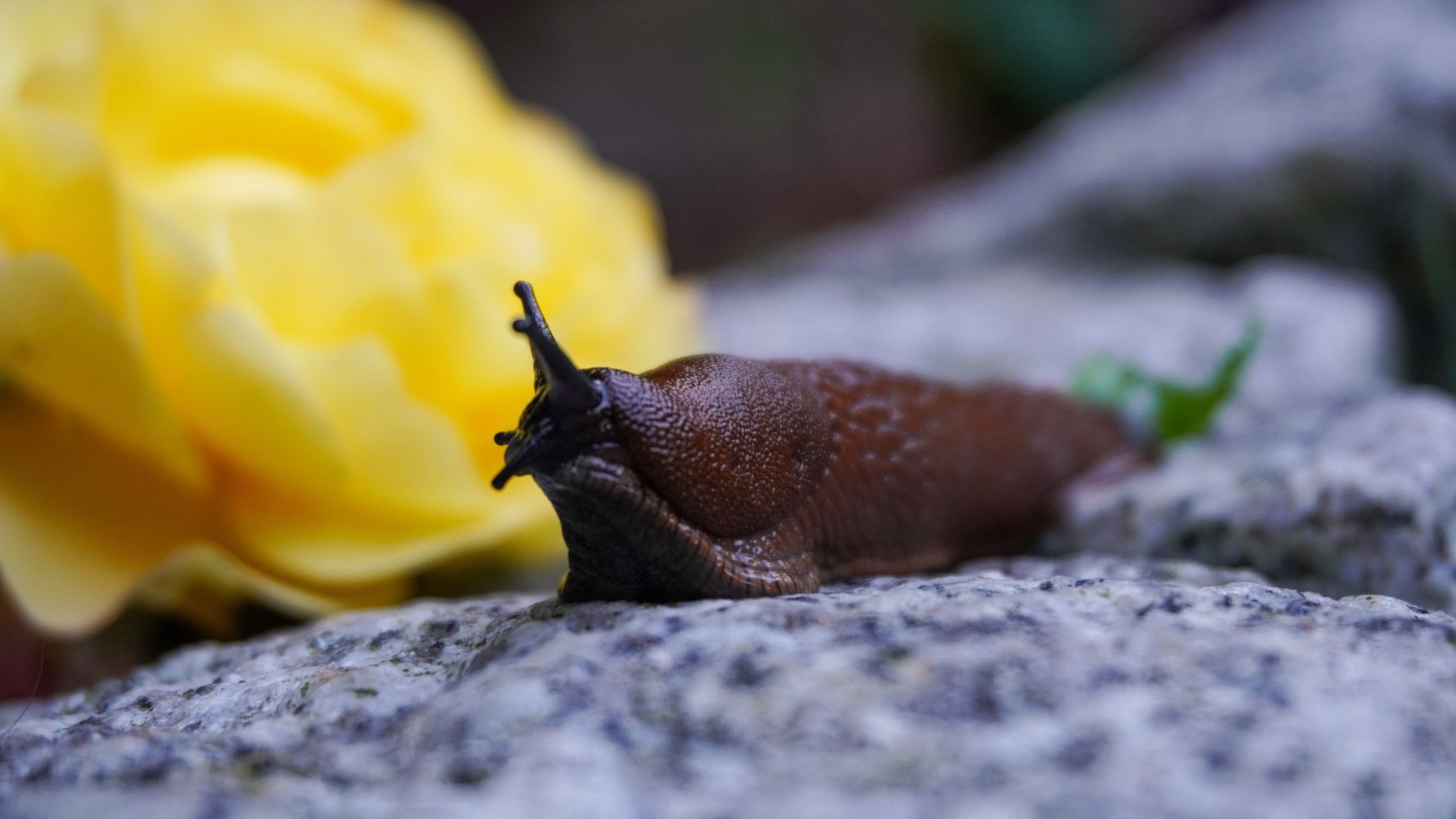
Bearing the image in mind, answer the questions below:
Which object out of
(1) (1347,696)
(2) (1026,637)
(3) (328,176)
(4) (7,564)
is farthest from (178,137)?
(1) (1347,696)

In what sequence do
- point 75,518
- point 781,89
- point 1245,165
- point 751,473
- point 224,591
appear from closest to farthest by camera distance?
point 751,473, point 75,518, point 224,591, point 1245,165, point 781,89

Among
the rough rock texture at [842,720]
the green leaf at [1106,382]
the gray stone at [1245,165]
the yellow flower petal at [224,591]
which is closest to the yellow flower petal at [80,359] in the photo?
the yellow flower petal at [224,591]

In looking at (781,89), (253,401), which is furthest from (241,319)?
(781,89)

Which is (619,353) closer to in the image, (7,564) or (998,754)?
(7,564)

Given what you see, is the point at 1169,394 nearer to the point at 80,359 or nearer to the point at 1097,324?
the point at 1097,324

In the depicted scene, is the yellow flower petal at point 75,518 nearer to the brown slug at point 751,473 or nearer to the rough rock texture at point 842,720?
the rough rock texture at point 842,720

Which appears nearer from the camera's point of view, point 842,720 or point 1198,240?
point 842,720
